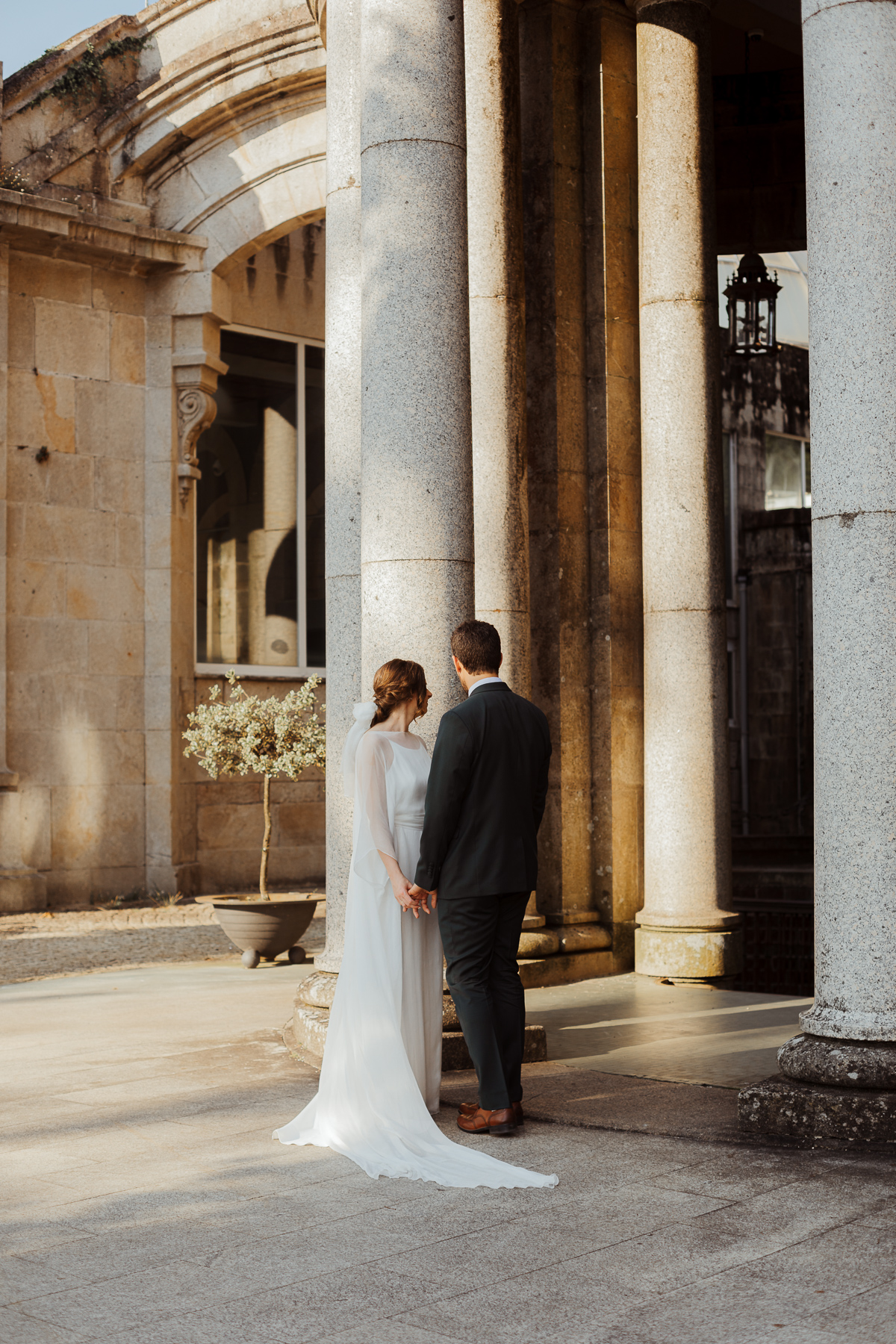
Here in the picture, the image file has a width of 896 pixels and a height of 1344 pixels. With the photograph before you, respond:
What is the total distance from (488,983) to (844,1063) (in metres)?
1.29

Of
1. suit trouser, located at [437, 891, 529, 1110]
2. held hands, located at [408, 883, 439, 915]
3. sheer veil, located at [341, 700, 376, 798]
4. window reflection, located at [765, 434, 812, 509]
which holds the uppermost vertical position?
window reflection, located at [765, 434, 812, 509]

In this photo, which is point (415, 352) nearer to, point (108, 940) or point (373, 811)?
point (373, 811)

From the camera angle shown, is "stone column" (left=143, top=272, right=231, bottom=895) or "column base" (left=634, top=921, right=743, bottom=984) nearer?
"column base" (left=634, top=921, right=743, bottom=984)

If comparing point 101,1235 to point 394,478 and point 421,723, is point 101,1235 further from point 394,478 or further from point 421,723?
point 394,478

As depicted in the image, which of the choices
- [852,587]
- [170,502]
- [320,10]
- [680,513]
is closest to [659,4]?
[320,10]

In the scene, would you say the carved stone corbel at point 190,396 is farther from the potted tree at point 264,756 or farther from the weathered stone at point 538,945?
the weathered stone at point 538,945

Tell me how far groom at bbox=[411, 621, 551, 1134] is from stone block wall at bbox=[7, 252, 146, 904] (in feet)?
32.2

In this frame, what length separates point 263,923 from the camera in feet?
33.6

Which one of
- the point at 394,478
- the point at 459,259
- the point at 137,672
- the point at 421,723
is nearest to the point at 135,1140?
the point at 421,723

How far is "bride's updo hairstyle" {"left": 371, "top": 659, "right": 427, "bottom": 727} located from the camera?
5500mm

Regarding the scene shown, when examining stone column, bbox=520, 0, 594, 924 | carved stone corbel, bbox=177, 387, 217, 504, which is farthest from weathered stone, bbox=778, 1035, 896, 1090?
carved stone corbel, bbox=177, 387, 217, 504

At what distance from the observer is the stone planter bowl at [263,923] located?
1022 centimetres

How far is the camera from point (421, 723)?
621 cm

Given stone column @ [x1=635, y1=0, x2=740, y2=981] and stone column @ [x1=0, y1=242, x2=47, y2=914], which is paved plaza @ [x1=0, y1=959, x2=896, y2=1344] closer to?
stone column @ [x1=635, y1=0, x2=740, y2=981]
